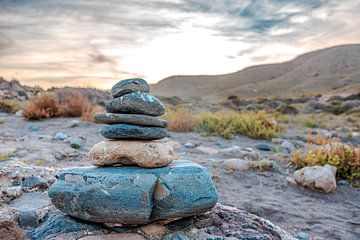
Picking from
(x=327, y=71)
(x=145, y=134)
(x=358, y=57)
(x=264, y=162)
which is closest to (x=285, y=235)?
(x=145, y=134)

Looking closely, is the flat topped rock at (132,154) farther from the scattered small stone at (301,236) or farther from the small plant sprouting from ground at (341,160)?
the small plant sprouting from ground at (341,160)

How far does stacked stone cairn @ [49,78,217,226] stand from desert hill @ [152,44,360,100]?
179ft

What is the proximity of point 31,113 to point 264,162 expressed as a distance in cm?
652

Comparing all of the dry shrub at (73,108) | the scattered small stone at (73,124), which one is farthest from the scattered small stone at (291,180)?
the dry shrub at (73,108)

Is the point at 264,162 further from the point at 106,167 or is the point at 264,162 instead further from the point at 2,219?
the point at 2,219

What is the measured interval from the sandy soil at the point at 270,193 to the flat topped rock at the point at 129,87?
240 cm

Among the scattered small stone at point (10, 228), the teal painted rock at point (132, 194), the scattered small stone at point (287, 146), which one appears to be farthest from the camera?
the scattered small stone at point (287, 146)

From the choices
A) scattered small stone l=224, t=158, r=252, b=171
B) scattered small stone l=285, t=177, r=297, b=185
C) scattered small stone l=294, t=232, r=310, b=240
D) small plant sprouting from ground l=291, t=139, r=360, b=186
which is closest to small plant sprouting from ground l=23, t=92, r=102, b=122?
scattered small stone l=224, t=158, r=252, b=171

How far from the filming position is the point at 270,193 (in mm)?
5902

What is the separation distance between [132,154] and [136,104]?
0.42 metres

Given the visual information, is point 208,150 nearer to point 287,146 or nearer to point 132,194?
point 287,146

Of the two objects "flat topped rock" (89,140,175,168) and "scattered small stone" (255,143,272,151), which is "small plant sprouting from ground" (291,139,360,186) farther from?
"flat topped rock" (89,140,175,168)

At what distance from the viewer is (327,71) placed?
69062 millimetres

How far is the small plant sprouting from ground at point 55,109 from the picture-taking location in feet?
34.8
